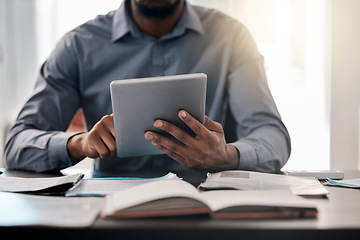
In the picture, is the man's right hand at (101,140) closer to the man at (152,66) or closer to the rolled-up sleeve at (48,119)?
the rolled-up sleeve at (48,119)

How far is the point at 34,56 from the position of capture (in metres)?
2.78

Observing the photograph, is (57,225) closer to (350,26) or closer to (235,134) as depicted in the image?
(235,134)

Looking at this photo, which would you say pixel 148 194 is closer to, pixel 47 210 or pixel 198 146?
pixel 47 210

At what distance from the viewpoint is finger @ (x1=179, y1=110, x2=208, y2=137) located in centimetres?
91

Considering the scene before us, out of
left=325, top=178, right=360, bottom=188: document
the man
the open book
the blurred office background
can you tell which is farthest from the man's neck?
the blurred office background

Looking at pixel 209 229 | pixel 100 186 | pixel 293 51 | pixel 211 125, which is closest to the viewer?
pixel 209 229

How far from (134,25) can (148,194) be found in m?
1.01

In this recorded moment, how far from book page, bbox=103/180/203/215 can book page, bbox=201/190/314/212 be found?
0.03 m

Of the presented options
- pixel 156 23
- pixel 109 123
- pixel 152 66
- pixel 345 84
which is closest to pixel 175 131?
pixel 109 123

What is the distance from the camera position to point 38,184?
33.6 inches

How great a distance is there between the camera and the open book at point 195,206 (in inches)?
23.1

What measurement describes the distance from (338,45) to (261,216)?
97.1 inches

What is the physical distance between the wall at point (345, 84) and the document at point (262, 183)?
6.73 ft

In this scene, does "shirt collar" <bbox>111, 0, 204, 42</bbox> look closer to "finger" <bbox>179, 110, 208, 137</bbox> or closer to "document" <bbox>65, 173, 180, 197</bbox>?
"finger" <bbox>179, 110, 208, 137</bbox>
